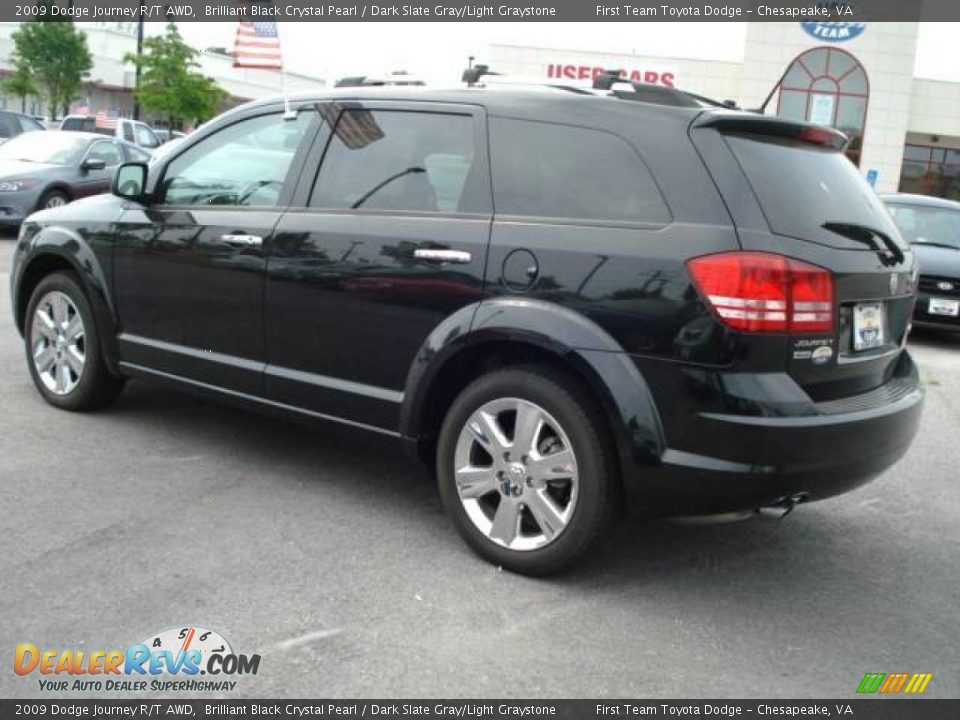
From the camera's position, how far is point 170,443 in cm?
510

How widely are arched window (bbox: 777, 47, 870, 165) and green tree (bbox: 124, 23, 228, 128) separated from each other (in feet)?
70.0

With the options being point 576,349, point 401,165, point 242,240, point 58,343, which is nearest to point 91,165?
point 58,343

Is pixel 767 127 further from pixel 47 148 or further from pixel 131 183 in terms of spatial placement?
pixel 47 148

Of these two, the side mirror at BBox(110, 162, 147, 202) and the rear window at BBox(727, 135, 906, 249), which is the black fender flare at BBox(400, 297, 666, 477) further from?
the side mirror at BBox(110, 162, 147, 202)

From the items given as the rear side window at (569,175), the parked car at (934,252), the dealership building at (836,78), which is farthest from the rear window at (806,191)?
the dealership building at (836,78)

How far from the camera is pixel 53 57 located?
43.6 metres

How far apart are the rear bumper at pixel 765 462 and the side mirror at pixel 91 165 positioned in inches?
518

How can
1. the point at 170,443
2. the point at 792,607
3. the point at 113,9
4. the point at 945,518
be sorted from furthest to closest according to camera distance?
the point at 113,9 < the point at 170,443 < the point at 945,518 < the point at 792,607

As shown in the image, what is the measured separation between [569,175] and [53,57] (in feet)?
151

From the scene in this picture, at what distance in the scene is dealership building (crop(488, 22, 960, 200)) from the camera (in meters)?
36.5

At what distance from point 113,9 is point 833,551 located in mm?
56519

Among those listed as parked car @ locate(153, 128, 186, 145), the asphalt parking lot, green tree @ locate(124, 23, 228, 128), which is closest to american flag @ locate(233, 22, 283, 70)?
the asphalt parking lot

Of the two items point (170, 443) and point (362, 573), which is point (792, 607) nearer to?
point (362, 573)

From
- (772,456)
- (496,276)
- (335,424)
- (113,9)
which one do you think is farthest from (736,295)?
(113,9)
